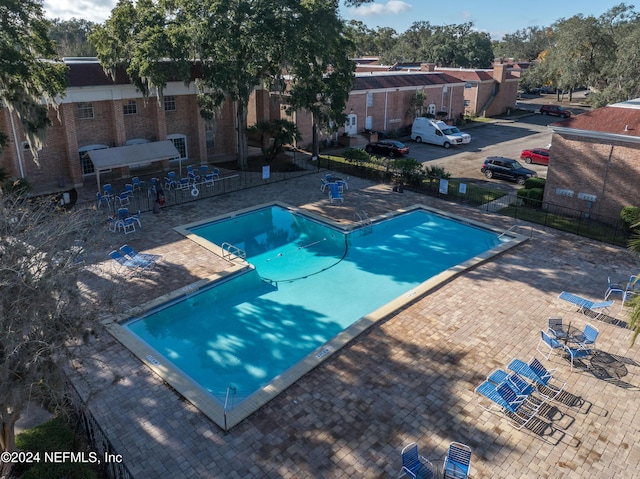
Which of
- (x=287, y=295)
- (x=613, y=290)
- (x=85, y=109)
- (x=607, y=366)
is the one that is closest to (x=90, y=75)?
(x=85, y=109)

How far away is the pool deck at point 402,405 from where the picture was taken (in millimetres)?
10586

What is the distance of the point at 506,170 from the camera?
3284 cm

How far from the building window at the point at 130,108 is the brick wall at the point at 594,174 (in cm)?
2485

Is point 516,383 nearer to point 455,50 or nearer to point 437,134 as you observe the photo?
point 437,134

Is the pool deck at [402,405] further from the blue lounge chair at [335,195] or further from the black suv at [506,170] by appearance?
the black suv at [506,170]

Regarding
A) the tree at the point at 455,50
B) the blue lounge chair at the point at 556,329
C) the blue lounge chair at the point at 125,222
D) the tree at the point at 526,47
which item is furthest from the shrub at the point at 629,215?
the tree at the point at 526,47

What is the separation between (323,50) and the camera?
2838 centimetres

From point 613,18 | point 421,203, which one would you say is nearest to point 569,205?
point 421,203

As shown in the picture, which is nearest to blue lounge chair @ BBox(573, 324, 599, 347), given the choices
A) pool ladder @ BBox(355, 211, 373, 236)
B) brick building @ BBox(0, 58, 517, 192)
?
pool ladder @ BBox(355, 211, 373, 236)

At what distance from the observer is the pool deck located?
34.7 feet

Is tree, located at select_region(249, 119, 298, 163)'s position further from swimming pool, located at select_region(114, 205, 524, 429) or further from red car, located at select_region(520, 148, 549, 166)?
red car, located at select_region(520, 148, 549, 166)

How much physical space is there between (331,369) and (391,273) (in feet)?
25.8

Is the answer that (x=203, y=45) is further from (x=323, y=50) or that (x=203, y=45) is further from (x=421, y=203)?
(x=421, y=203)

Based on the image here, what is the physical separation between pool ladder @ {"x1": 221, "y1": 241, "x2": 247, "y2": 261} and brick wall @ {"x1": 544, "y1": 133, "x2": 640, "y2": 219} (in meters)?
17.0
